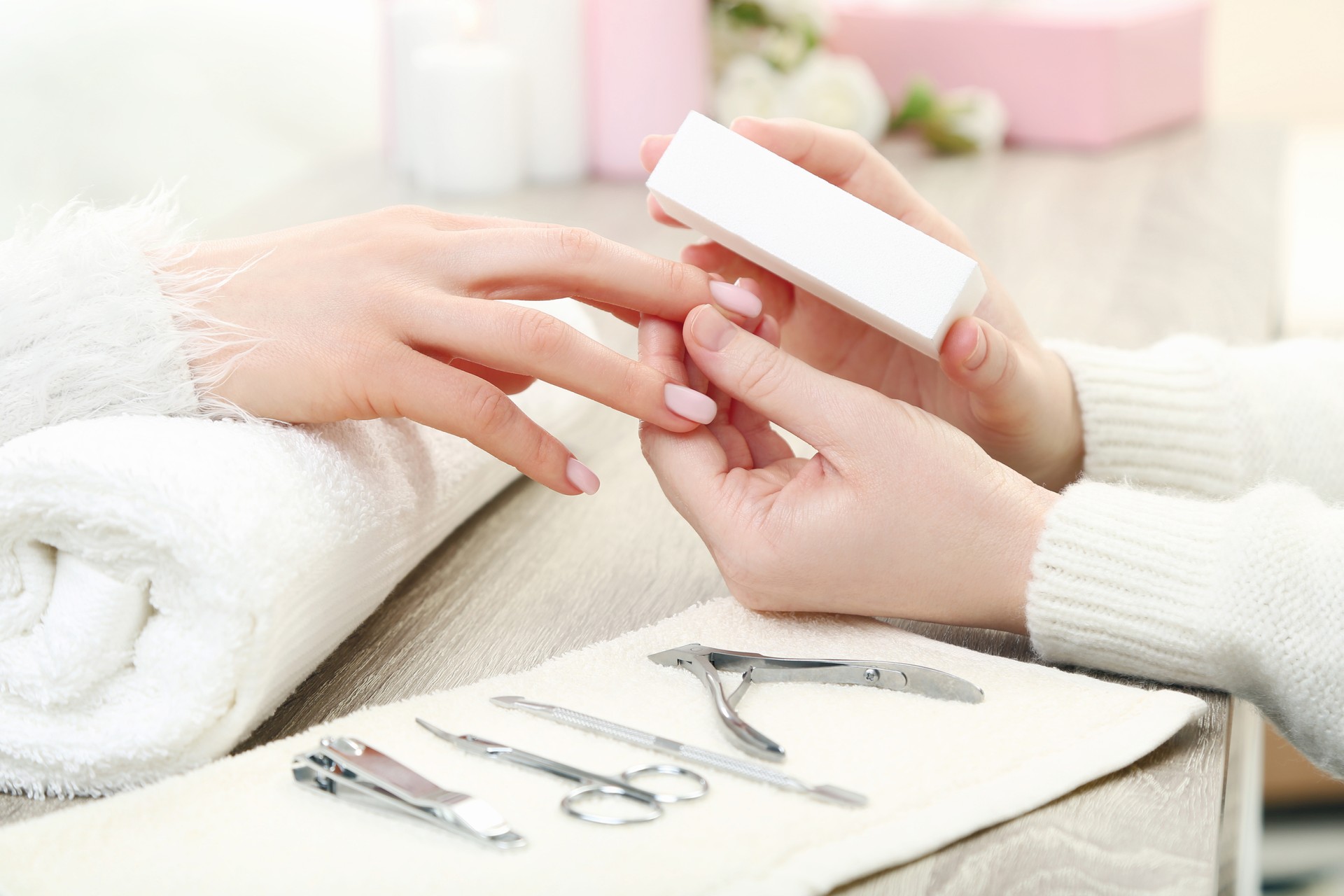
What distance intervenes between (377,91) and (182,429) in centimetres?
137

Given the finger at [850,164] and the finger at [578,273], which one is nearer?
the finger at [578,273]

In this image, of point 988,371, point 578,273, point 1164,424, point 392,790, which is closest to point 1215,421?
point 1164,424

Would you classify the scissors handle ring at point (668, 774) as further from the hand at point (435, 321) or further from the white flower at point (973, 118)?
the white flower at point (973, 118)

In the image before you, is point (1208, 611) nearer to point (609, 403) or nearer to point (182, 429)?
point (609, 403)

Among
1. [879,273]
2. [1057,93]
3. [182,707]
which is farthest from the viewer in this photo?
[1057,93]

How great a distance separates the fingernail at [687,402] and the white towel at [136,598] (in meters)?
0.17

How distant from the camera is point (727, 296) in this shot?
580 mm

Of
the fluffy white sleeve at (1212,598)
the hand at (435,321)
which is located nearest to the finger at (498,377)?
the hand at (435,321)

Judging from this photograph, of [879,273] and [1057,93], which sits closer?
[879,273]

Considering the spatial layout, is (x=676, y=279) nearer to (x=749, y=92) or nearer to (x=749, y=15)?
(x=749, y=92)

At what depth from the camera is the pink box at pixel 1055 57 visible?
1.52 m

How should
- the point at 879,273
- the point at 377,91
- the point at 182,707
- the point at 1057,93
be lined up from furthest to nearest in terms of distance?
1. the point at 377,91
2. the point at 1057,93
3. the point at 879,273
4. the point at 182,707

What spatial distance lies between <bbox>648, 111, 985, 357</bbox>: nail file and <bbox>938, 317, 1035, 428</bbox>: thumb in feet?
0.08

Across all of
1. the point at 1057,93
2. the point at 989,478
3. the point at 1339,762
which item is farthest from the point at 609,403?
the point at 1057,93
